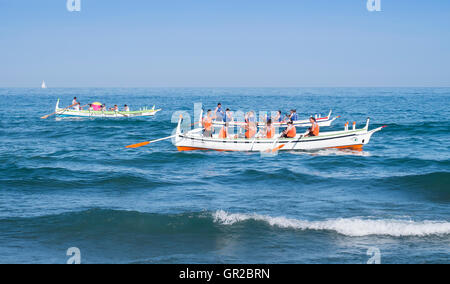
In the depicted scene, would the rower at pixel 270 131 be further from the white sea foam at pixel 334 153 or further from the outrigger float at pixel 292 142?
the white sea foam at pixel 334 153

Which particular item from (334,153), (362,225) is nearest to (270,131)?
(334,153)

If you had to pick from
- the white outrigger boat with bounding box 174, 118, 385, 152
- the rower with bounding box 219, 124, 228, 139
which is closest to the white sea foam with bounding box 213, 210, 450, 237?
the white outrigger boat with bounding box 174, 118, 385, 152

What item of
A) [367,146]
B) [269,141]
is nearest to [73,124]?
[269,141]

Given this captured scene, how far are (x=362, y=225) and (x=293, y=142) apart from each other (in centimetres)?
1180

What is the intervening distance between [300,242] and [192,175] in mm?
9569

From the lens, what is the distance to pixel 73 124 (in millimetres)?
42562

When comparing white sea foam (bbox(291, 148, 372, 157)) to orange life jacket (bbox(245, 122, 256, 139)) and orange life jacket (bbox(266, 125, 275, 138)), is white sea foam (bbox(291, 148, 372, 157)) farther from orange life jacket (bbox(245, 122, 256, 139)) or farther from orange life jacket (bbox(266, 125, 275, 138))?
orange life jacket (bbox(245, 122, 256, 139))

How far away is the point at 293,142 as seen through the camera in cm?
2345

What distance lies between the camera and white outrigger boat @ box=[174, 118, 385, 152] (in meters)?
23.3

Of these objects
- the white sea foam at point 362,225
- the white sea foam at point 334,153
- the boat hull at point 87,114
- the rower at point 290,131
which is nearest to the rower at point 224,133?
the rower at point 290,131

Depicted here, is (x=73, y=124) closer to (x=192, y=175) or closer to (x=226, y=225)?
(x=192, y=175)

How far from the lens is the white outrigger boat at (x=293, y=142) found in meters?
23.3

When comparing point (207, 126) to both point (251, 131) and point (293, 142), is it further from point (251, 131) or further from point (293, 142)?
point (293, 142)

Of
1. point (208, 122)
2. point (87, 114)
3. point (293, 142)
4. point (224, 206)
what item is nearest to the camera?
point (224, 206)
